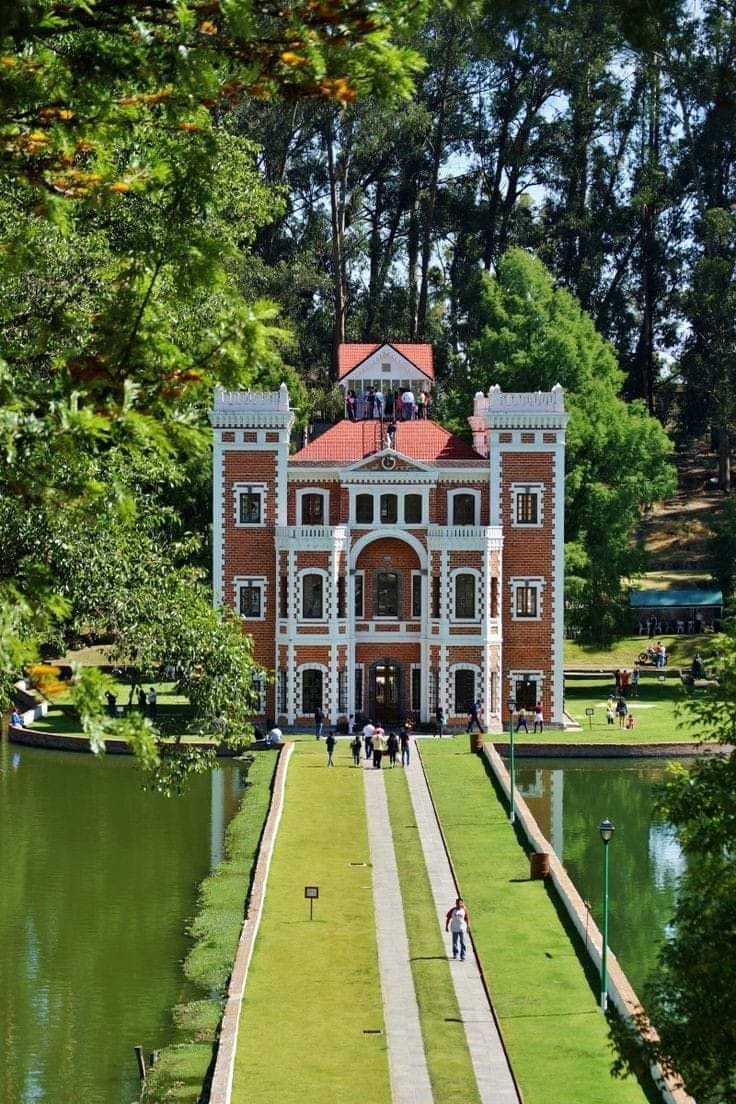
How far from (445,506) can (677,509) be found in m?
33.8

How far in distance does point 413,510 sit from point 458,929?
30226 mm

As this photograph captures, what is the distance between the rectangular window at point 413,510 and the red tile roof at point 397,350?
810 centimetres

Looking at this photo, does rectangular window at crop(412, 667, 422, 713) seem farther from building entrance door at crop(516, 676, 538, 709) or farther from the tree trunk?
the tree trunk

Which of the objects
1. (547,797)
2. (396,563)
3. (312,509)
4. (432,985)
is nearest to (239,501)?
(312,509)

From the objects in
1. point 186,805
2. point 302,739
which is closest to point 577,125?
point 302,739

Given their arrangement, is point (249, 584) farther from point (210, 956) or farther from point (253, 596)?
point (210, 956)

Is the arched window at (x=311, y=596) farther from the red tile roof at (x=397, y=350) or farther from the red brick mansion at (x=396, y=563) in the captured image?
the red tile roof at (x=397, y=350)

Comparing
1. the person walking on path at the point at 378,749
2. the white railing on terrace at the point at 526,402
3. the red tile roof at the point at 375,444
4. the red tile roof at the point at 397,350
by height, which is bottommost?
the person walking on path at the point at 378,749

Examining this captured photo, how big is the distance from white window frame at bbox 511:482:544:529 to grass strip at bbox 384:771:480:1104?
18.3m

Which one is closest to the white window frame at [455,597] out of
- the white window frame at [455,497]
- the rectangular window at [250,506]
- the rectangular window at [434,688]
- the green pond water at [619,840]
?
the rectangular window at [434,688]

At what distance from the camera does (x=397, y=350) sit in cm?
6588

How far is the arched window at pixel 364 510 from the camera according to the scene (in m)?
58.6

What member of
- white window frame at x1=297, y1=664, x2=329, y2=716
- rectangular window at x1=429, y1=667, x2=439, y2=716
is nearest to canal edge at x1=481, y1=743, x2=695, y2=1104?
rectangular window at x1=429, y1=667, x2=439, y2=716

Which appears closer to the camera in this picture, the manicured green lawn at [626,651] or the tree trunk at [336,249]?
the manicured green lawn at [626,651]
